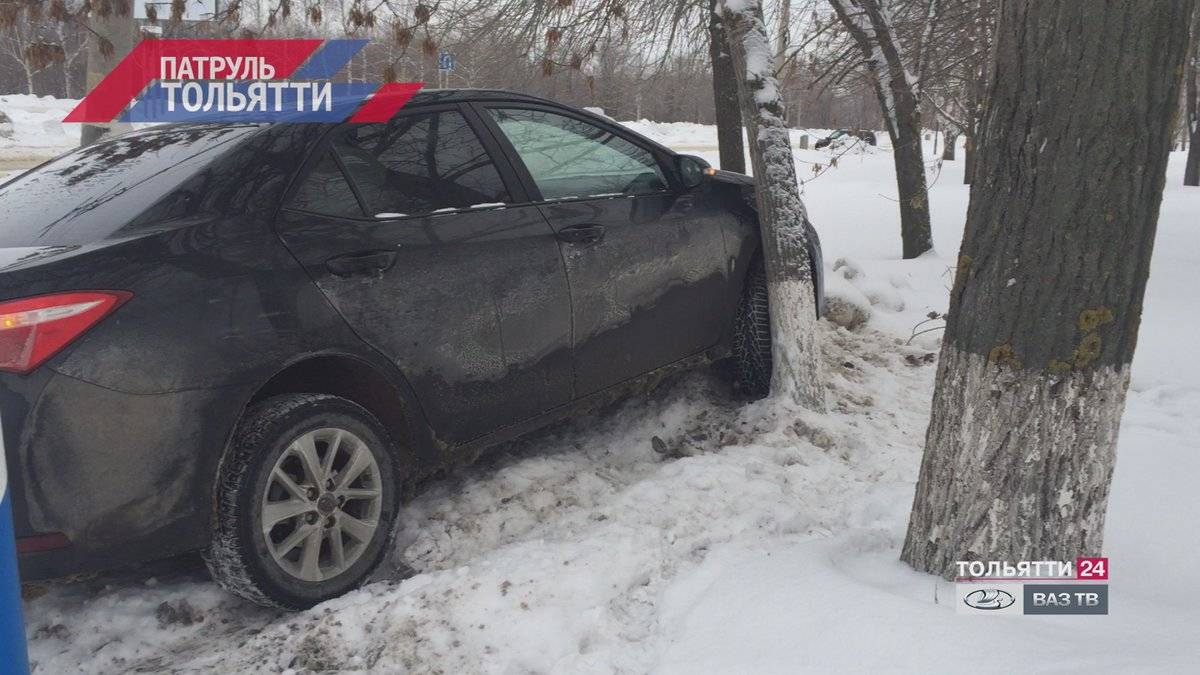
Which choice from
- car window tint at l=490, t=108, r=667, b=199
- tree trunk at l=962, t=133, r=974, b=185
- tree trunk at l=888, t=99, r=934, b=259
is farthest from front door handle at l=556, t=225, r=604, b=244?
tree trunk at l=888, t=99, r=934, b=259

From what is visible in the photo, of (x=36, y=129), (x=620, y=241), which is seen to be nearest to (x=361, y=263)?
(x=620, y=241)

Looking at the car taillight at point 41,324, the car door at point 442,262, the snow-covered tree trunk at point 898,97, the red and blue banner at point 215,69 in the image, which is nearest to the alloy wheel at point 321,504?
the car door at point 442,262

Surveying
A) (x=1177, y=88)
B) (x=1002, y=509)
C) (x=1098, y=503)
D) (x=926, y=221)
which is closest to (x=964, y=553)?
(x=1002, y=509)

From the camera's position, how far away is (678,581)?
3131 mm

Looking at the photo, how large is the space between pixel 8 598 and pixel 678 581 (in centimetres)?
190

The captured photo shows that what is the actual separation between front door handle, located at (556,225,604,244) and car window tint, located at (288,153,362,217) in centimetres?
88

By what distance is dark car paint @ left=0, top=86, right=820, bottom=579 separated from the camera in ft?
8.38

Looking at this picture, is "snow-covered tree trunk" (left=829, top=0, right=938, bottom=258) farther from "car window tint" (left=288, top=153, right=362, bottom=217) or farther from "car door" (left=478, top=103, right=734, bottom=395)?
"car window tint" (left=288, top=153, right=362, bottom=217)

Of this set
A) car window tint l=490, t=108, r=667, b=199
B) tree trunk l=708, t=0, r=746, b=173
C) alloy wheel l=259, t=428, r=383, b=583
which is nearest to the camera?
alloy wheel l=259, t=428, r=383, b=583

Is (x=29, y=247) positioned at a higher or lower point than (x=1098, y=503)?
higher

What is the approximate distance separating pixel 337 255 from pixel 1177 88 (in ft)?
7.84

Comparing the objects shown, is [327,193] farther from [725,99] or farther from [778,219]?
[725,99]

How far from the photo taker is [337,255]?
10.3ft

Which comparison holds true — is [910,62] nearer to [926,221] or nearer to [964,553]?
[926,221]
